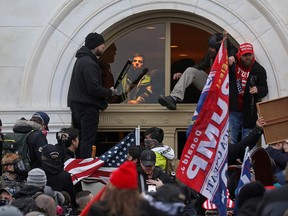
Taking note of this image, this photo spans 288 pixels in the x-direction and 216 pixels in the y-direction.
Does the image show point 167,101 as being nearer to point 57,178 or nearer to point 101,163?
point 101,163

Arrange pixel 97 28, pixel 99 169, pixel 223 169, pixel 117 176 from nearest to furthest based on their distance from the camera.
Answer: pixel 117 176 → pixel 223 169 → pixel 99 169 → pixel 97 28

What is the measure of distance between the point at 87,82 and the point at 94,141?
957 millimetres

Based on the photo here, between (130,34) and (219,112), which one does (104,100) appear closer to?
(130,34)

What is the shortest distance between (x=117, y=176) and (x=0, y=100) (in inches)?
286

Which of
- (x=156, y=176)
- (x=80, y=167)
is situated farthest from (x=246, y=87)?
(x=156, y=176)

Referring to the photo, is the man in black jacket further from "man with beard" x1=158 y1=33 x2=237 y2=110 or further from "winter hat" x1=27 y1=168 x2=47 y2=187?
"winter hat" x1=27 y1=168 x2=47 y2=187

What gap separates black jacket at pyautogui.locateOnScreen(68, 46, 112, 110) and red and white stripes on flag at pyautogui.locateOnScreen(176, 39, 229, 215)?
2.54 meters

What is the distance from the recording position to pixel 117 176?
9.15m

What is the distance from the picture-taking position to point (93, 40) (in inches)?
616

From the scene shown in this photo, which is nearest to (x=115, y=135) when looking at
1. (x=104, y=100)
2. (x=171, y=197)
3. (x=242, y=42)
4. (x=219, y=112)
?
(x=104, y=100)

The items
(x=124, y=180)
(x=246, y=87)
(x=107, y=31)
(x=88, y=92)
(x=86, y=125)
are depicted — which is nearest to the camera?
(x=124, y=180)

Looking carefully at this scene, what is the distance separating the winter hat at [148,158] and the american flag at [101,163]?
156 cm

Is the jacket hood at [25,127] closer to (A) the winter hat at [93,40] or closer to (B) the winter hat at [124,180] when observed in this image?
(A) the winter hat at [93,40]

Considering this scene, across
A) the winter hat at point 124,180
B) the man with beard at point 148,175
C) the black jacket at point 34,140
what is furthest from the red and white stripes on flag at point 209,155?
the winter hat at point 124,180
